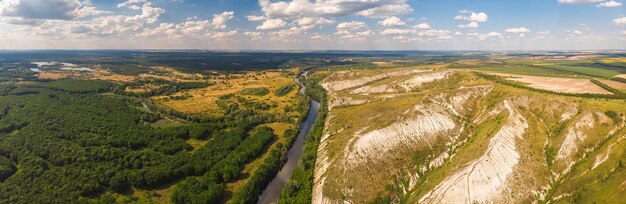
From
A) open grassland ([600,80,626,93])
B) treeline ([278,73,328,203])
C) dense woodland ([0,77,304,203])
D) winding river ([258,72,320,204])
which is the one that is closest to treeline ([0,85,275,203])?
dense woodland ([0,77,304,203])

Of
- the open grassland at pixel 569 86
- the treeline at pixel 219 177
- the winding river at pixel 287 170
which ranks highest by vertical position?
the open grassland at pixel 569 86

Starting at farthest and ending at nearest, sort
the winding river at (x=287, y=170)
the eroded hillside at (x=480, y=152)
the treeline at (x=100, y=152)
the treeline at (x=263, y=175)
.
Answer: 1. the winding river at (x=287, y=170)
2. the treeline at (x=100, y=152)
3. the treeline at (x=263, y=175)
4. the eroded hillside at (x=480, y=152)

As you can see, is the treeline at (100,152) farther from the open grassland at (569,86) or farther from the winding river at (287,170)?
the open grassland at (569,86)

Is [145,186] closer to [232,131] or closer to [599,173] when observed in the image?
[232,131]

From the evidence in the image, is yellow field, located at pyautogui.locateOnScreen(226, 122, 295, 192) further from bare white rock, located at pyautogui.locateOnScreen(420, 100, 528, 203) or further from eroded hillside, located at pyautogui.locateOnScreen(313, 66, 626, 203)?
bare white rock, located at pyautogui.locateOnScreen(420, 100, 528, 203)

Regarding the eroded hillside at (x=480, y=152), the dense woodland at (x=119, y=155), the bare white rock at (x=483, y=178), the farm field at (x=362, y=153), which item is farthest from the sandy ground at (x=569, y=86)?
the dense woodland at (x=119, y=155)

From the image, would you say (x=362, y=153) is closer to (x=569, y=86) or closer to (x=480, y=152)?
(x=480, y=152)

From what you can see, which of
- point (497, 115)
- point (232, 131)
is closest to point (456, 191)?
point (497, 115)

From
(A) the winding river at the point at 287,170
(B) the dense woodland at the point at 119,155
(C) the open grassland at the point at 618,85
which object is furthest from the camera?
(C) the open grassland at the point at 618,85
